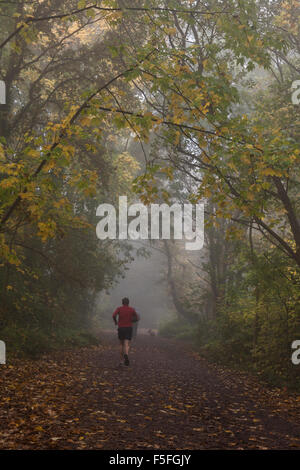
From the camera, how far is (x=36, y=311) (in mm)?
13984

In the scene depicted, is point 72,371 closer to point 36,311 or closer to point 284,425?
point 36,311

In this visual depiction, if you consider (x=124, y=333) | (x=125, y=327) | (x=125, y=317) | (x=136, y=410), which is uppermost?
(x=125, y=317)

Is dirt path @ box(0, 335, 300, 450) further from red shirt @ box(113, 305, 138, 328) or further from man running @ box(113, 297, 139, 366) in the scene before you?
red shirt @ box(113, 305, 138, 328)

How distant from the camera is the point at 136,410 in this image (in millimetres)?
6594

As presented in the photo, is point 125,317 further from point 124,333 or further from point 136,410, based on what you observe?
point 136,410

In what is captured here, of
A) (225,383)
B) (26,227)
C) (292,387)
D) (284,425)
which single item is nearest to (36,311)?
(26,227)

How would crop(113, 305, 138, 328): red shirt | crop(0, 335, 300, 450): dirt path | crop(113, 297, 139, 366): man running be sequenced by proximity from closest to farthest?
1. crop(0, 335, 300, 450): dirt path
2. crop(113, 297, 139, 366): man running
3. crop(113, 305, 138, 328): red shirt

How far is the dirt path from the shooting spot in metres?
5.05

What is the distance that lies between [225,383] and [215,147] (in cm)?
615

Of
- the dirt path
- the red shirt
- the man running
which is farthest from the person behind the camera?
the red shirt

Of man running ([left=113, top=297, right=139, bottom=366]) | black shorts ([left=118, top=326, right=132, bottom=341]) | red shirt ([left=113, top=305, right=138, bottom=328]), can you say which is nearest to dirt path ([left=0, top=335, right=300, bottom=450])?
man running ([left=113, top=297, right=139, bottom=366])

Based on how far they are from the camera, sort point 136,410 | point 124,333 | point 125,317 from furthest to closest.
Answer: point 125,317 → point 124,333 → point 136,410

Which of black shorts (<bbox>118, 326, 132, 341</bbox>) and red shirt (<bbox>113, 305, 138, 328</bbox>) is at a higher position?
red shirt (<bbox>113, 305, 138, 328</bbox>)

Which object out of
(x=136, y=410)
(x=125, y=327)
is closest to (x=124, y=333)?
(x=125, y=327)
